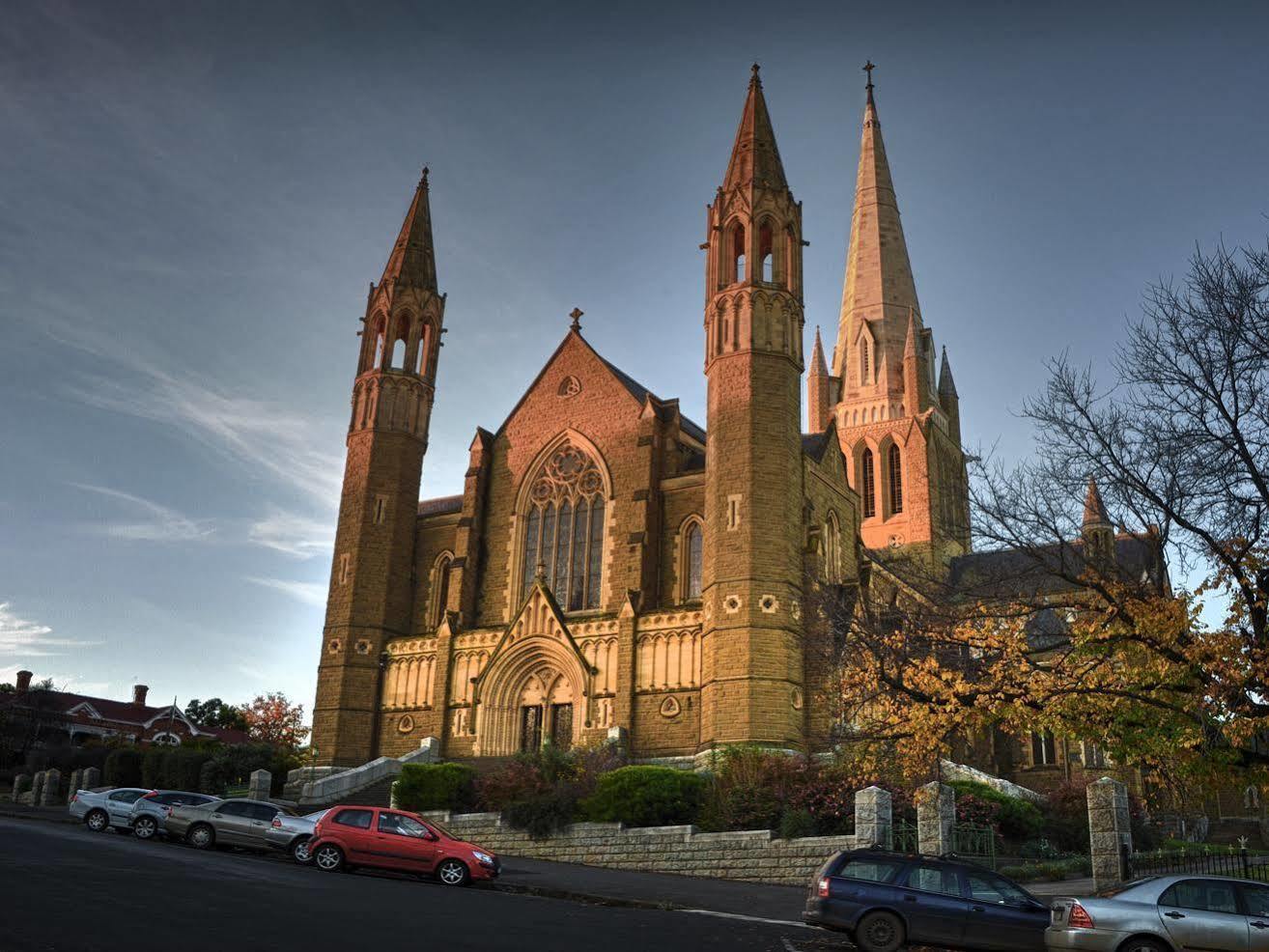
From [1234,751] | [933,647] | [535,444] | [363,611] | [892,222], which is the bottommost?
[1234,751]

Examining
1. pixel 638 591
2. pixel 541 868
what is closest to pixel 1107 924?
pixel 541 868

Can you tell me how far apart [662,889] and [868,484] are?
4262cm

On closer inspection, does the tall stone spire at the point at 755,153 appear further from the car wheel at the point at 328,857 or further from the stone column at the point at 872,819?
the car wheel at the point at 328,857

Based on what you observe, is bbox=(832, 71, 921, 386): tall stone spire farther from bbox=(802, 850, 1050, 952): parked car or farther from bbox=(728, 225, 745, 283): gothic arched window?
bbox=(802, 850, 1050, 952): parked car

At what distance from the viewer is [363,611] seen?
3741cm

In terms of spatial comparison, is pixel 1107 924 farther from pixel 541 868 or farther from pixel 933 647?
pixel 541 868

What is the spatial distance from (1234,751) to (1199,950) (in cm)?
351

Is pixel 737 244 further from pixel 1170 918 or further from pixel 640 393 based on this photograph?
pixel 1170 918

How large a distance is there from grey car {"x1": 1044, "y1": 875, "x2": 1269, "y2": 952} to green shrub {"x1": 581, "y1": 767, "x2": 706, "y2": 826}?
12.7 metres

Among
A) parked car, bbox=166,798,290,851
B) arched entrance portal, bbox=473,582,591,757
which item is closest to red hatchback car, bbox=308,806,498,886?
parked car, bbox=166,798,290,851

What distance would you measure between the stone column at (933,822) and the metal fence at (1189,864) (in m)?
2.85

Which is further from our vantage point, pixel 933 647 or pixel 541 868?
pixel 541 868

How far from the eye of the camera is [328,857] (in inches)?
727

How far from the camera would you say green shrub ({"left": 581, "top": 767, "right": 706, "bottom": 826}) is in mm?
24250
